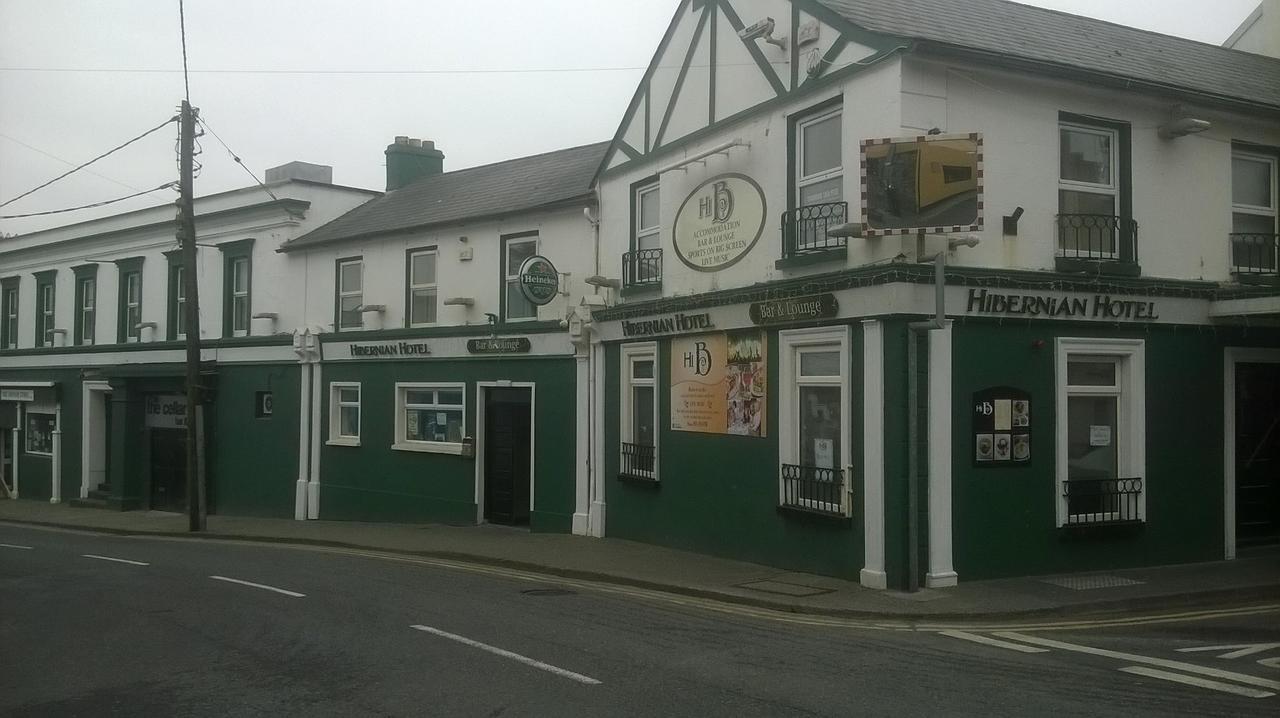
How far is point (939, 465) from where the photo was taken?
38.5ft

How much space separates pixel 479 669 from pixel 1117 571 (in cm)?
819

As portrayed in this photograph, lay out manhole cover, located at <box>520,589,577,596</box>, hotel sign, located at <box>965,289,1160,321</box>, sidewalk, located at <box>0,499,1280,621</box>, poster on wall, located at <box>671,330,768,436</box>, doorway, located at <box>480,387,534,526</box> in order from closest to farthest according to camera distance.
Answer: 1. sidewalk, located at <box>0,499,1280,621</box>
2. hotel sign, located at <box>965,289,1160,321</box>
3. manhole cover, located at <box>520,589,577,596</box>
4. poster on wall, located at <box>671,330,768,436</box>
5. doorway, located at <box>480,387,534,526</box>

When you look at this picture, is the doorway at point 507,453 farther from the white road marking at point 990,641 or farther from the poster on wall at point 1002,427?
the white road marking at point 990,641

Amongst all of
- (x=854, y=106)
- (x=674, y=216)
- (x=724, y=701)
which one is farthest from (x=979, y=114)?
(x=724, y=701)

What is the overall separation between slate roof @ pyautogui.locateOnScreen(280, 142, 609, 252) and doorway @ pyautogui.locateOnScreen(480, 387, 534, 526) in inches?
135

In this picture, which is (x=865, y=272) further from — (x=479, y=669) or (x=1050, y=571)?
(x=479, y=669)

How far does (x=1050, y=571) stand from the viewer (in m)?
12.4

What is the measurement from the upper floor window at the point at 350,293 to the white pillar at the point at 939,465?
1424 cm

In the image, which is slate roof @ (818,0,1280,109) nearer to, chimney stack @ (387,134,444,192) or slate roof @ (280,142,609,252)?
slate roof @ (280,142,609,252)

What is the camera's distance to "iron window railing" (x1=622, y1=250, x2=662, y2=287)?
1634 centimetres

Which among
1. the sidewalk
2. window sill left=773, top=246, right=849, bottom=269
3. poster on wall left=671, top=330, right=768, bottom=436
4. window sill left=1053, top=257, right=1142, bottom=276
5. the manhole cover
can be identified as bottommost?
the manhole cover

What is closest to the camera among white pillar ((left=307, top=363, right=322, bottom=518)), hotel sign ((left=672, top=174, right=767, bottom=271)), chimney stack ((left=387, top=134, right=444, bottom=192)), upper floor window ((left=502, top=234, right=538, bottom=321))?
hotel sign ((left=672, top=174, right=767, bottom=271))

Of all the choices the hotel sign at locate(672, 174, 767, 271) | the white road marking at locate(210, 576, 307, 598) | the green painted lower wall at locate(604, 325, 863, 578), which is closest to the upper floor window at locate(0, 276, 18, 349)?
the white road marking at locate(210, 576, 307, 598)

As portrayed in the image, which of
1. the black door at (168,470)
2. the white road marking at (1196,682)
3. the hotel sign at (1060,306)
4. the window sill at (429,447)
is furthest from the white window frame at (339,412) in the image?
the white road marking at (1196,682)
